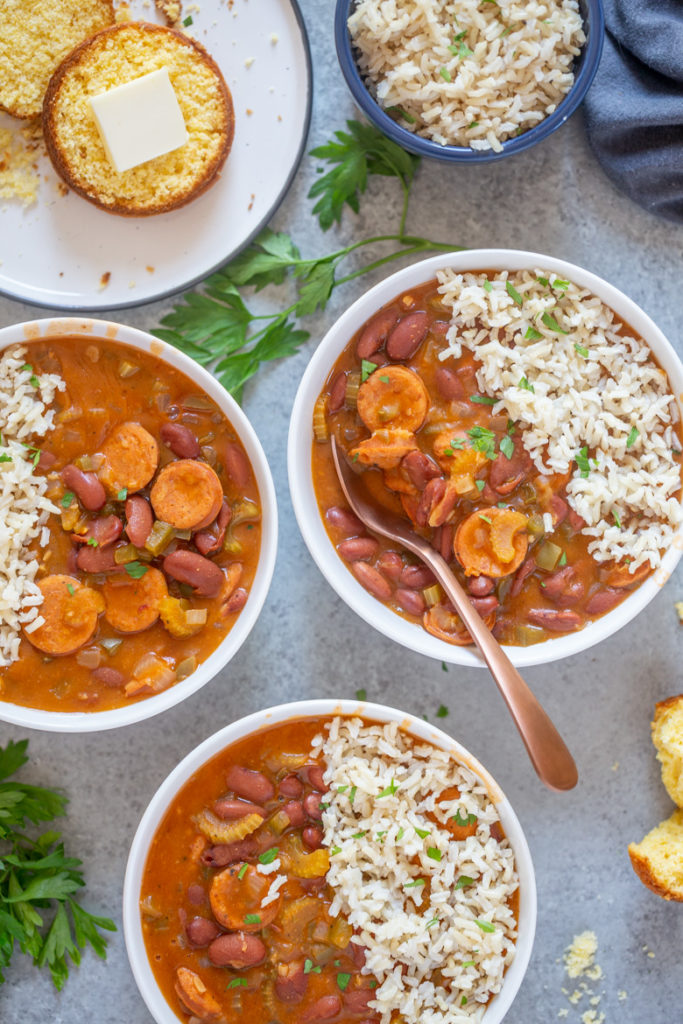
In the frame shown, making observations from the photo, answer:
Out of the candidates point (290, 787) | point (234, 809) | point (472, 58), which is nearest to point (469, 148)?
point (472, 58)

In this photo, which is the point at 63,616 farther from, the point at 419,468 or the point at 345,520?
the point at 419,468

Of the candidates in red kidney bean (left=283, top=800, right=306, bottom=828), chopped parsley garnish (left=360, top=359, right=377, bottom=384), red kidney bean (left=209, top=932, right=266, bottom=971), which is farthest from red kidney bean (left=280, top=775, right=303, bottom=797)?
chopped parsley garnish (left=360, top=359, right=377, bottom=384)

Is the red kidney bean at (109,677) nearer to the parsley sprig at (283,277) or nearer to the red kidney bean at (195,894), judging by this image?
the red kidney bean at (195,894)

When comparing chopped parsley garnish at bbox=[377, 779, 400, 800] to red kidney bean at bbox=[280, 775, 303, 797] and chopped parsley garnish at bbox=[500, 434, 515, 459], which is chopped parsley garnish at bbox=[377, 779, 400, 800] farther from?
chopped parsley garnish at bbox=[500, 434, 515, 459]

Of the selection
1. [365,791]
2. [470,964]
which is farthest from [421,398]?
[470,964]

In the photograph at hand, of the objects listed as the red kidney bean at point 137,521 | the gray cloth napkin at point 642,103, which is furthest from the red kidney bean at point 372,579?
the gray cloth napkin at point 642,103

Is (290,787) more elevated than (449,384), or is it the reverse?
(449,384)
